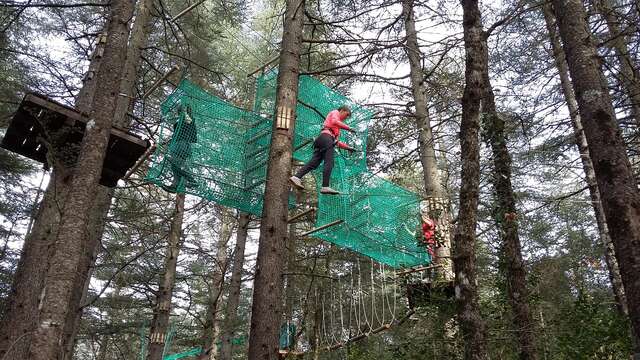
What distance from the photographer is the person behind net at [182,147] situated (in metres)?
4.37

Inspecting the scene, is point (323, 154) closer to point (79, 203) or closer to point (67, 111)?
point (67, 111)

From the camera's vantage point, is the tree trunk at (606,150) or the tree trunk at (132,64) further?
the tree trunk at (132,64)

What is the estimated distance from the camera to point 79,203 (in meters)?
3.18

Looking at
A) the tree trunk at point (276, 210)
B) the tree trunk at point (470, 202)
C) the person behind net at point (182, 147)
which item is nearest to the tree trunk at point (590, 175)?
the tree trunk at point (470, 202)

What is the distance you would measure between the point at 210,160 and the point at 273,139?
76cm

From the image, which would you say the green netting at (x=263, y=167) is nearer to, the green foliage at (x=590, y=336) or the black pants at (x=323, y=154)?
the black pants at (x=323, y=154)

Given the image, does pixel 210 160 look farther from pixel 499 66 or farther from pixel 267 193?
pixel 499 66

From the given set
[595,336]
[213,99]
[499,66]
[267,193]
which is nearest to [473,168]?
[267,193]

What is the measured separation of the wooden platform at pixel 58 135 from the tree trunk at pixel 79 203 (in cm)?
62

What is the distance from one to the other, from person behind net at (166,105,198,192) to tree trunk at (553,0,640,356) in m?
3.29

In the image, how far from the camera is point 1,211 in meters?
11.6

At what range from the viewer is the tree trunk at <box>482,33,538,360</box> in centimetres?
386

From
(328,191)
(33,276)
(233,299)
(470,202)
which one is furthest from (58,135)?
(233,299)

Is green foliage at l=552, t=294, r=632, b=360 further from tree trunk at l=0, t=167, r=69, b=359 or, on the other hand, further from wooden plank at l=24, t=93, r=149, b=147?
tree trunk at l=0, t=167, r=69, b=359
